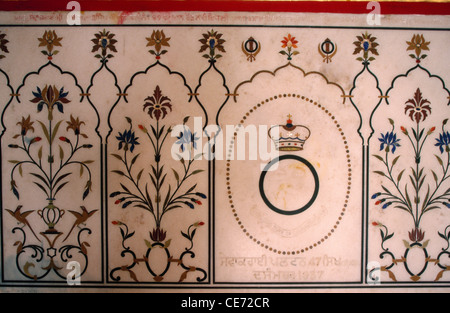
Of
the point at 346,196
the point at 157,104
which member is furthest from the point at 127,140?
the point at 346,196

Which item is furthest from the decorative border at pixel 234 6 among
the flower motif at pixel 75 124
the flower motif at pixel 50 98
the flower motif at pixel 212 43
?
the flower motif at pixel 75 124

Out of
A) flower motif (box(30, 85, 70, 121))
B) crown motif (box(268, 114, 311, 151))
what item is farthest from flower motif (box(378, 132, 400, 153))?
flower motif (box(30, 85, 70, 121))

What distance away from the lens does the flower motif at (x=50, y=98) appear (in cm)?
134

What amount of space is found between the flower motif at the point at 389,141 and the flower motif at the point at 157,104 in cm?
98

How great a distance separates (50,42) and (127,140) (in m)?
0.56

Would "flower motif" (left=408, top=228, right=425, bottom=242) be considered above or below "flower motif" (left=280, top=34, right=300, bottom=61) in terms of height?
below

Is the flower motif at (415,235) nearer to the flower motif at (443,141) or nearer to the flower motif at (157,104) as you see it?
the flower motif at (443,141)

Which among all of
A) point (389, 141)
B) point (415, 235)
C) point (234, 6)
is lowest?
point (415, 235)

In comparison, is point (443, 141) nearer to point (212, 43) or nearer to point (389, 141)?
point (389, 141)

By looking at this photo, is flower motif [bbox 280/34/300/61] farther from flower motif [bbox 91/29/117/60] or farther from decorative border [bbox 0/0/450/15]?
flower motif [bbox 91/29/117/60]

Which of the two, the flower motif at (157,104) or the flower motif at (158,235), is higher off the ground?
the flower motif at (157,104)

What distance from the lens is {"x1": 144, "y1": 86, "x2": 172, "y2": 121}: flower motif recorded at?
1.34 m

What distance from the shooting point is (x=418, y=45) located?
1363 millimetres

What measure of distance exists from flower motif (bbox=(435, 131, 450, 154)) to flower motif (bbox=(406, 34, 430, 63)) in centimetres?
36
